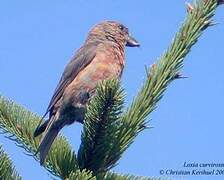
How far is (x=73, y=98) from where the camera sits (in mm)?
4695

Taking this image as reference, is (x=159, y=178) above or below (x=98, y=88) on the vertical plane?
below

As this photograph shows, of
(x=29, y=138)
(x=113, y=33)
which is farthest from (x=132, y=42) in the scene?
(x=29, y=138)

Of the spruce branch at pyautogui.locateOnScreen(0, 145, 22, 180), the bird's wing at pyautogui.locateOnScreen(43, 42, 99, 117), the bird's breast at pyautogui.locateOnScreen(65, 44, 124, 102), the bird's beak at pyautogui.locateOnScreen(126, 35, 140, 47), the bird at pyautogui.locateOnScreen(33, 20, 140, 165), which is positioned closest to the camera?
the spruce branch at pyautogui.locateOnScreen(0, 145, 22, 180)

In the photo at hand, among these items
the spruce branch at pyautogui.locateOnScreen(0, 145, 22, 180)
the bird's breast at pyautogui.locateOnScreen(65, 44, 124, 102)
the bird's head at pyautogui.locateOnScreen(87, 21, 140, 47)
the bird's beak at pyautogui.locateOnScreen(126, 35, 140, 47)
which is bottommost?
the spruce branch at pyautogui.locateOnScreen(0, 145, 22, 180)

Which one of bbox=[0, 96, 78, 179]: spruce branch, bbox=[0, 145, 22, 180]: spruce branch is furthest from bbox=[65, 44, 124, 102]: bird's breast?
bbox=[0, 145, 22, 180]: spruce branch

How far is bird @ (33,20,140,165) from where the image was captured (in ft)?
14.6

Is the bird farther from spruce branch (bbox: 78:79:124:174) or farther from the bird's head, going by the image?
spruce branch (bbox: 78:79:124:174)

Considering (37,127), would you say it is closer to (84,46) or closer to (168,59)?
(168,59)

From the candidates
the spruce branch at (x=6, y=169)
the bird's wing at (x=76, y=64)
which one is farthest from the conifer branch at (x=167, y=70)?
the bird's wing at (x=76, y=64)

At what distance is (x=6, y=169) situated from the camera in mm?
1905

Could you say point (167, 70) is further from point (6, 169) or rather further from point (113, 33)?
point (113, 33)

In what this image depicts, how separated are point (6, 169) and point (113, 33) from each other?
3.81m

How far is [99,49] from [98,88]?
320 centimetres

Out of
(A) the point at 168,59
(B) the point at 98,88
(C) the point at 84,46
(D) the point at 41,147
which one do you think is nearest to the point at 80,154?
(D) the point at 41,147
